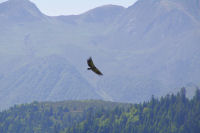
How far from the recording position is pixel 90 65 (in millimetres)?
30906
